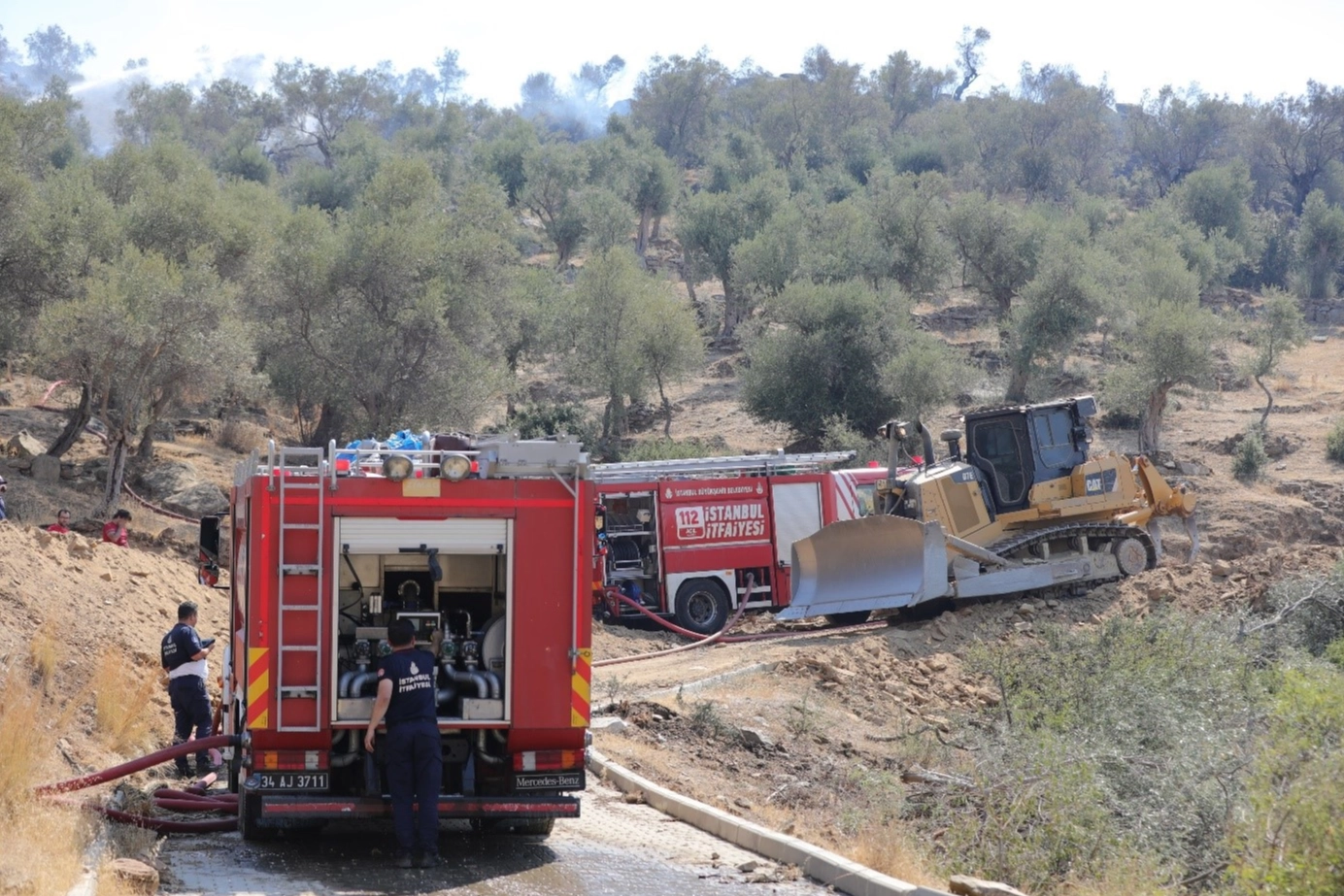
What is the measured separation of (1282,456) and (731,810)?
33.0 m

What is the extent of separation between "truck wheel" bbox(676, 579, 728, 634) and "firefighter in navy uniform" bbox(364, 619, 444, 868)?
14.7 m

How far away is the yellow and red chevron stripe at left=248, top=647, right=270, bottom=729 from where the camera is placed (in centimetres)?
966

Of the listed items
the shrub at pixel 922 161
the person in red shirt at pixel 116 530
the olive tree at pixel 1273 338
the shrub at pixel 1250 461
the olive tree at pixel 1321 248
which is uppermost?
the shrub at pixel 922 161

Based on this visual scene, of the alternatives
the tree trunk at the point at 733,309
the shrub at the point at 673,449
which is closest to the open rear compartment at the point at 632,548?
the shrub at the point at 673,449

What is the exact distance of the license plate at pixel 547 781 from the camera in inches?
400

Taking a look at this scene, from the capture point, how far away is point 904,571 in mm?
21281

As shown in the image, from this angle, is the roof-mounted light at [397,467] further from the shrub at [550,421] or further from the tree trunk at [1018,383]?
the tree trunk at [1018,383]

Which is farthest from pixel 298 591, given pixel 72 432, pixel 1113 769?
pixel 72 432

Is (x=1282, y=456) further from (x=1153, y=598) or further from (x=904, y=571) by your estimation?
(x=904, y=571)

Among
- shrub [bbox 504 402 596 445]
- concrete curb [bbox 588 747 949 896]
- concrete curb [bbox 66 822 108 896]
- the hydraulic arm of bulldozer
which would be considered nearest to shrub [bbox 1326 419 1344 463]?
the hydraulic arm of bulldozer

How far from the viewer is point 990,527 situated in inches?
892

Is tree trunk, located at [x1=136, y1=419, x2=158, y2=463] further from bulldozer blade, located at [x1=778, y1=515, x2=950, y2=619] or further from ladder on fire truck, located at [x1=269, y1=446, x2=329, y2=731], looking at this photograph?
ladder on fire truck, located at [x1=269, y1=446, x2=329, y2=731]

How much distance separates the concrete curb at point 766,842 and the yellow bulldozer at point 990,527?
875cm

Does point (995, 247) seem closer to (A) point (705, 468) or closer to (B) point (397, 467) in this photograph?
(A) point (705, 468)
